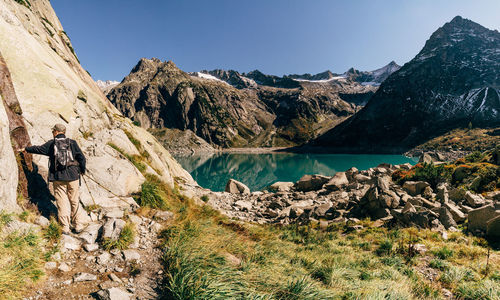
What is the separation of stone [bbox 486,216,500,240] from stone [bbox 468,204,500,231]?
0.71 meters

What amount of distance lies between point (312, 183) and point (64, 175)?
28432mm

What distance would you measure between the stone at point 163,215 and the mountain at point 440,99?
19186cm

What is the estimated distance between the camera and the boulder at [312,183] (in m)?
29.4

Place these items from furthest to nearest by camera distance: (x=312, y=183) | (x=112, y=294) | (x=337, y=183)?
(x=312, y=183), (x=337, y=183), (x=112, y=294)

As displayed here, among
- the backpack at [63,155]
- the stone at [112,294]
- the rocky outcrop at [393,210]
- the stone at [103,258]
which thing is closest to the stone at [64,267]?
the stone at [103,258]

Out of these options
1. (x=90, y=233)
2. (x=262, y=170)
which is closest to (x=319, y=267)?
(x=90, y=233)

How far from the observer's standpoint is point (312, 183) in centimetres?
2989

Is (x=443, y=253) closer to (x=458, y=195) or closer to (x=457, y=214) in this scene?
(x=457, y=214)

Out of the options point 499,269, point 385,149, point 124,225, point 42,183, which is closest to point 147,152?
point 42,183

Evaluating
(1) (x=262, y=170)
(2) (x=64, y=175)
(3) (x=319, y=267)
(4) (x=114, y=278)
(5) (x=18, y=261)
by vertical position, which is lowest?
(1) (x=262, y=170)

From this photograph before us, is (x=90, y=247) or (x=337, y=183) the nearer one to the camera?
(x=90, y=247)

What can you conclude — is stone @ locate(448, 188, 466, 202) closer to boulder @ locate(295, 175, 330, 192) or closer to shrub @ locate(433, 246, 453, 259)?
shrub @ locate(433, 246, 453, 259)

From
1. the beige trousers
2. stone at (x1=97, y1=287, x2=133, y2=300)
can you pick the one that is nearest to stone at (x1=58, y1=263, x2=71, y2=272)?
stone at (x1=97, y1=287, x2=133, y2=300)

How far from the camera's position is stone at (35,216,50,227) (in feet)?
17.8
